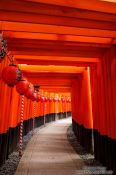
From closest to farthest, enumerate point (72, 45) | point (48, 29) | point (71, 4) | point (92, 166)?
point (71, 4)
point (48, 29)
point (72, 45)
point (92, 166)

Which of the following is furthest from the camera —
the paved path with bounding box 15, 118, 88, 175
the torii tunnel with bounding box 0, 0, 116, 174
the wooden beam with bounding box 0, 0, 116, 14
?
the paved path with bounding box 15, 118, 88, 175

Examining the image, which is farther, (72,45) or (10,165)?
(10,165)

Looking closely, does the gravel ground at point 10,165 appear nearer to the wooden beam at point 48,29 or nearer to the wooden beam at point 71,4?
the wooden beam at point 48,29

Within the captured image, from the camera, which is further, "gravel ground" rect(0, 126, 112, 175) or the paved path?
the paved path

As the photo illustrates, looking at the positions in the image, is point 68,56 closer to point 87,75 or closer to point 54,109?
point 87,75

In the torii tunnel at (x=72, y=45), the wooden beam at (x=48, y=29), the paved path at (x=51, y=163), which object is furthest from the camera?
the paved path at (x=51, y=163)

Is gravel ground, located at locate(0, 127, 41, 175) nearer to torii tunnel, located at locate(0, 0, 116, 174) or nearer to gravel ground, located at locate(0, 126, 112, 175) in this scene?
gravel ground, located at locate(0, 126, 112, 175)

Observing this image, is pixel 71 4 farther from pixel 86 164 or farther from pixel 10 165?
pixel 10 165

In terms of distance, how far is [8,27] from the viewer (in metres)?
5.41

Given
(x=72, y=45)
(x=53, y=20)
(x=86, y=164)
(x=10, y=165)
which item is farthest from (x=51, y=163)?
(x=53, y=20)

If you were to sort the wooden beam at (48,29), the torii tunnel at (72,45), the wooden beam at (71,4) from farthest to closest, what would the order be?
the wooden beam at (48,29), the torii tunnel at (72,45), the wooden beam at (71,4)


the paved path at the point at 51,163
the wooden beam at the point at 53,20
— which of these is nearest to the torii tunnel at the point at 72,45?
the wooden beam at the point at 53,20

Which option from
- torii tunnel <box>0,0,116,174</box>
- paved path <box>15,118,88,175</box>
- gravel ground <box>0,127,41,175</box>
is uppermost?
torii tunnel <box>0,0,116,174</box>

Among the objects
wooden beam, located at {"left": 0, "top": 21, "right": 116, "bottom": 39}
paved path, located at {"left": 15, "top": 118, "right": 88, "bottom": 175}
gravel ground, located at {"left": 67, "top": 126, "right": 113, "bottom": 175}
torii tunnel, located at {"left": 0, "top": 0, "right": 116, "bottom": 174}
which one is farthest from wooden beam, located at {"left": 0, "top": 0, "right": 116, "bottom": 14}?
paved path, located at {"left": 15, "top": 118, "right": 88, "bottom": 175}
